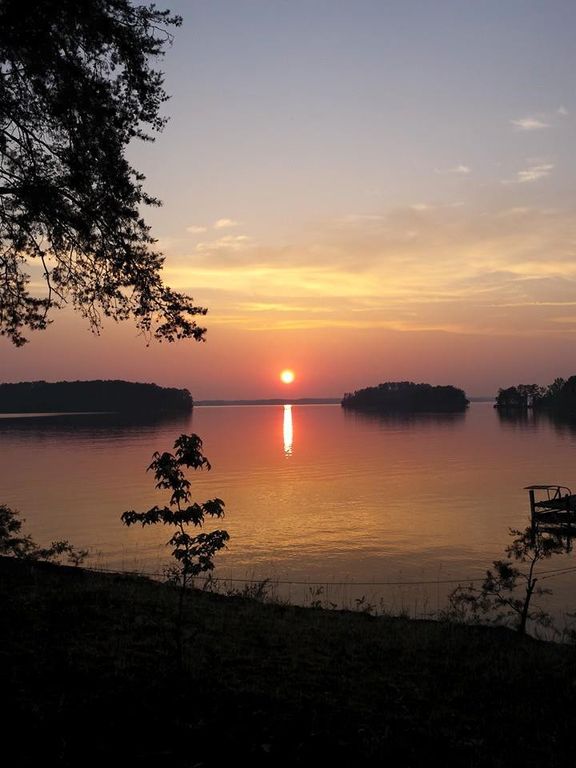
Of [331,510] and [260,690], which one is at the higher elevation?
[260,690]

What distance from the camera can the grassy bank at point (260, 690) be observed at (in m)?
8.62

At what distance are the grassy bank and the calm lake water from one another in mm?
11508

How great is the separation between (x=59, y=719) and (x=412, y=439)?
14511 cm

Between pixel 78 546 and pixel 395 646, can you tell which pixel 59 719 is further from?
pixel 78 546

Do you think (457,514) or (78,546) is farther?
(457,514)

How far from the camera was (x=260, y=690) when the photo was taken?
11164 mm

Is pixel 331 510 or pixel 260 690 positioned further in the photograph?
pixel 331 510

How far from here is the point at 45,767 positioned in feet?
24.6

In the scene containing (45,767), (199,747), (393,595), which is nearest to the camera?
(45,767)

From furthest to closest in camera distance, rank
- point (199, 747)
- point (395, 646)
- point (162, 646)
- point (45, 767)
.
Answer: point (395, 646) < point (162, 646) < point (199, 747) < point (45, 767)

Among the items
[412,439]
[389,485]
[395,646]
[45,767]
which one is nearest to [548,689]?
[395,646]

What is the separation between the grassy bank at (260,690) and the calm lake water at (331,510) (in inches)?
453

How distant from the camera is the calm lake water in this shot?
35.0 metres

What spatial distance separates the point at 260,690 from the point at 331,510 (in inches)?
1870
